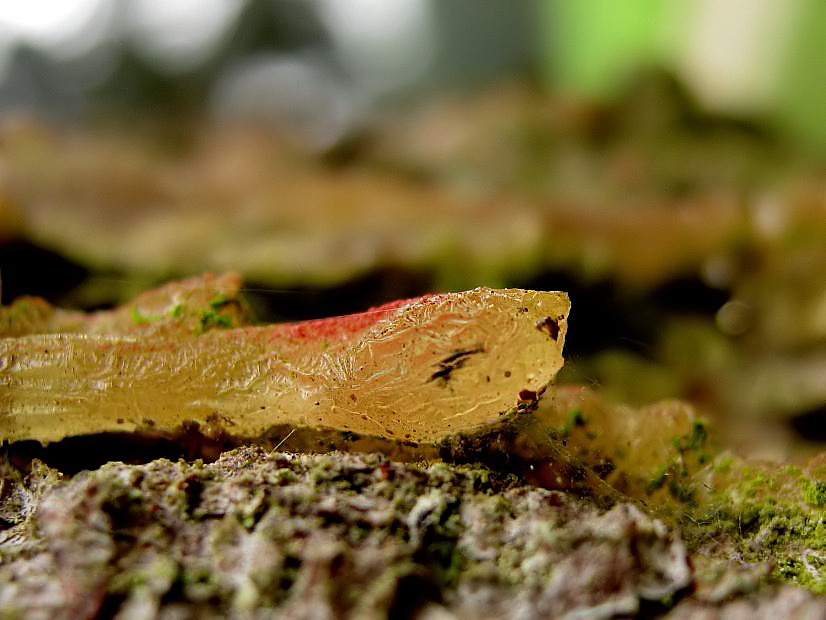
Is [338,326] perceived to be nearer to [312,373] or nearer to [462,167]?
[312,373]

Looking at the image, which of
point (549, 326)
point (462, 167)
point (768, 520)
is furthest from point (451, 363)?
point (462, 167)

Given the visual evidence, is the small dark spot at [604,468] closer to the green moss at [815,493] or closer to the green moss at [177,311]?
the green moss at [815,493]

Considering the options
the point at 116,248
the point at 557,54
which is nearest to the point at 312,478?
the point at 116,248

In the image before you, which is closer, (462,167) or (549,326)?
(549,326)

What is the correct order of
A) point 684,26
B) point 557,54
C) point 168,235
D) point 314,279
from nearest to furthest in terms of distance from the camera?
point 314,279, point 168,235, point 684,26, point 557,54

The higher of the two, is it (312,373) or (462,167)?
(312,373)

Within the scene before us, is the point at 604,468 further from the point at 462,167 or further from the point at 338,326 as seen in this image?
the point at 462,167

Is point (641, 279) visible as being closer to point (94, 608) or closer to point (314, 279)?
point (314, 279)
